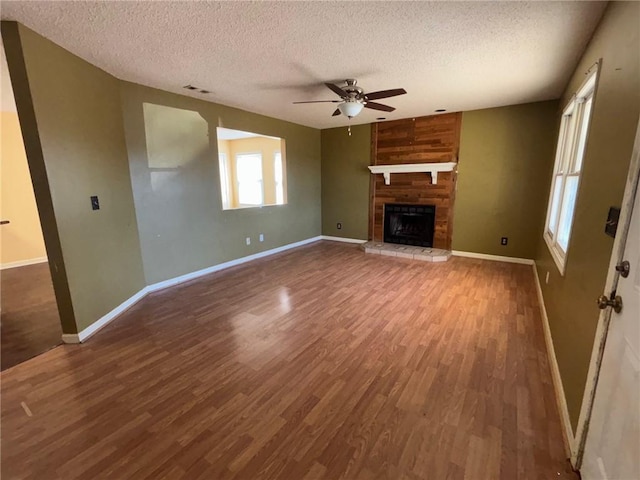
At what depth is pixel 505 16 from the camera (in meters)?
1.92

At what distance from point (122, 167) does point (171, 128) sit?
2.69 feet

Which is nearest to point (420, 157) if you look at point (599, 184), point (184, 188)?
point (599, 184)

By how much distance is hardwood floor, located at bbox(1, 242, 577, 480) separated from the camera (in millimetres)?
1397

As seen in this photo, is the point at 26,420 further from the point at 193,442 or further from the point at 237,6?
the point at 237,6

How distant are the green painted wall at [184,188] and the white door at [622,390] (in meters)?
4.06

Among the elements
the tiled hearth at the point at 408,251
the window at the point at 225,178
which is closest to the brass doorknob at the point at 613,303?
the tiled hearth at the point at 408,251

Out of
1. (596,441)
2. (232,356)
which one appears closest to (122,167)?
(232,356)

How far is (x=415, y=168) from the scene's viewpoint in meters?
5.08

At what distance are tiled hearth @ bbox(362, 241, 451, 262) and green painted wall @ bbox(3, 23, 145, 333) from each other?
150 inches

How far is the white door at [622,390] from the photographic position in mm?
932

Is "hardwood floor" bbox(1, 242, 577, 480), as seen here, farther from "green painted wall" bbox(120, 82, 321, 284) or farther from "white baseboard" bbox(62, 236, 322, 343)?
"green painted wall" bbox(120, 82, 321, 284)

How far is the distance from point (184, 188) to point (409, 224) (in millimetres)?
3928

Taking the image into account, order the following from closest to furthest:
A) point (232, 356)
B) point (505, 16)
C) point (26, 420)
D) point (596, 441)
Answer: point (596, 441), point (26, 420), point (505, 16), point (232, 356)

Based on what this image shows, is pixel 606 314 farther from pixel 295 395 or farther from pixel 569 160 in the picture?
pixel 569 160
